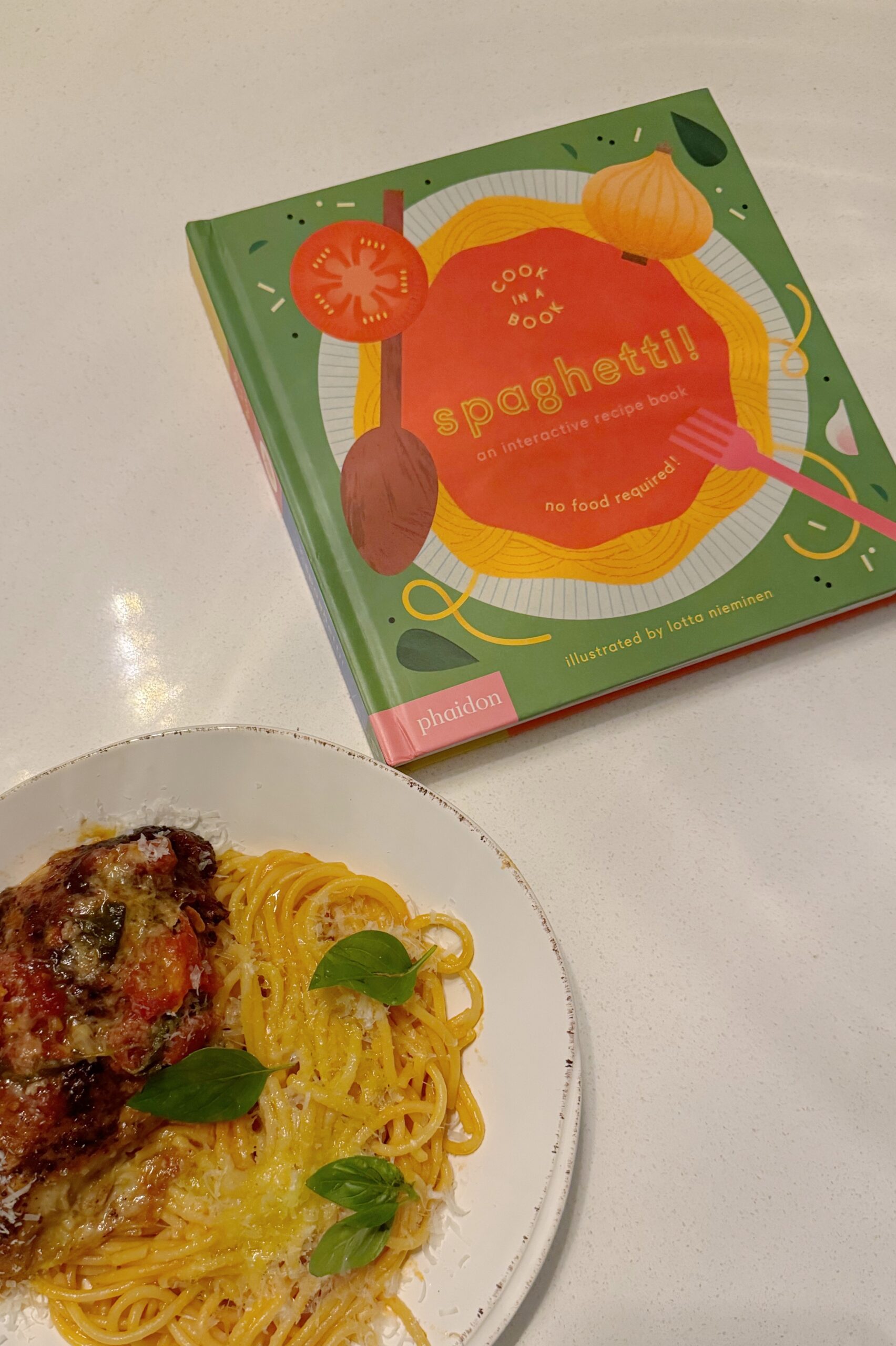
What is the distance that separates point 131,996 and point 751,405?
1534 mm

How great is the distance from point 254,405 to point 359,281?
345 mm

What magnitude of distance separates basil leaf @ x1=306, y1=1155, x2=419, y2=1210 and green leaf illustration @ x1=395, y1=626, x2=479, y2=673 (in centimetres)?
78

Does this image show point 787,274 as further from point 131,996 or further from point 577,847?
point 131,996

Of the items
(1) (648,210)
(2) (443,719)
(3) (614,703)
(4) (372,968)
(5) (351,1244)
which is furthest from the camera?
(1) (648,210)

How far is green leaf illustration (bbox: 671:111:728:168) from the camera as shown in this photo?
2.08m

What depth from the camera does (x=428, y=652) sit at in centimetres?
170

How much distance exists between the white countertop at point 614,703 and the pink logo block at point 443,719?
78mm

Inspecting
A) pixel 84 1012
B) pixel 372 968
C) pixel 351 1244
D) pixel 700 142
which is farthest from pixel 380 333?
pixel 351 1244

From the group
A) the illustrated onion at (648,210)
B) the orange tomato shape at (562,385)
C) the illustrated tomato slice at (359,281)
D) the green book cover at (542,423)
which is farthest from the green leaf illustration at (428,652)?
the illustrated onion at (648,210)

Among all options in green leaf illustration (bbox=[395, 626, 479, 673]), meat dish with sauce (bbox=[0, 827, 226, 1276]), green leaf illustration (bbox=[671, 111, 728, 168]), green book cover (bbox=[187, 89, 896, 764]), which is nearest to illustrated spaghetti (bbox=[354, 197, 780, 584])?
green book cover (bbox=[187, 89, 896, 764])

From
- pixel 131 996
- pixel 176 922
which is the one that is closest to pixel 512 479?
pixel 176 922

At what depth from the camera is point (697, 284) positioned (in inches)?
77.4

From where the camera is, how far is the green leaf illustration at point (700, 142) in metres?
2.08

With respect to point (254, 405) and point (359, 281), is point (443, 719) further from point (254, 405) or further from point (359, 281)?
point (359, 281)
